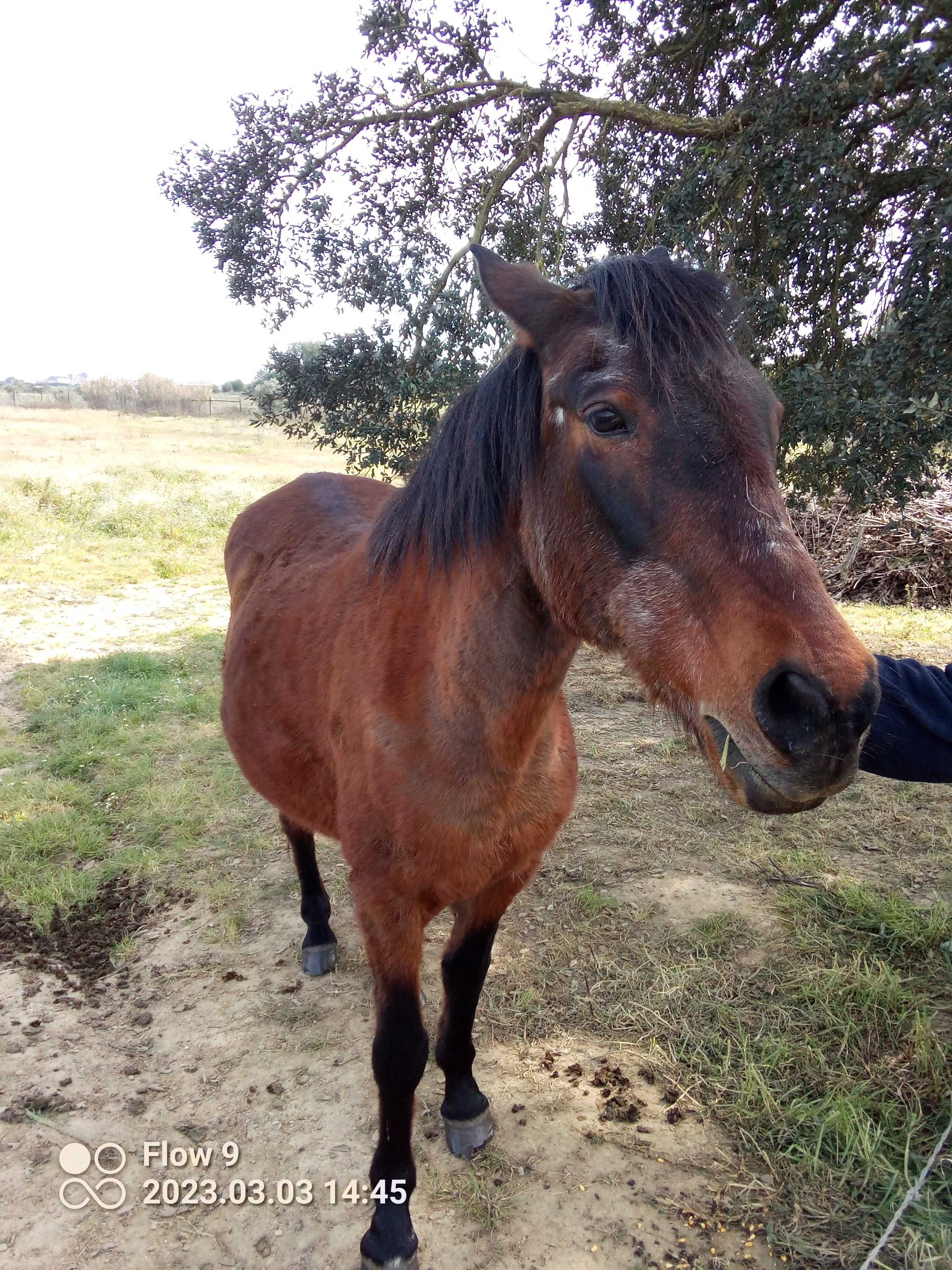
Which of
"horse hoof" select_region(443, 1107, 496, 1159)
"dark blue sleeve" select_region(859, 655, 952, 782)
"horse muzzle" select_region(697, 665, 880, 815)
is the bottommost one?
"horse hoof" select_region(443, 1107, 496, 1159)

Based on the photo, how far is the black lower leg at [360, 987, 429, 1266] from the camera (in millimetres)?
1986

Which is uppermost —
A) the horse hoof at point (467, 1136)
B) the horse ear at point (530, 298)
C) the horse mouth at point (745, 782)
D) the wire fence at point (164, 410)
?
the wire fence at point (164, 410)

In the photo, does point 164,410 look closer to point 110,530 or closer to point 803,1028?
point 110,530

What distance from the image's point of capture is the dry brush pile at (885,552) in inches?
343

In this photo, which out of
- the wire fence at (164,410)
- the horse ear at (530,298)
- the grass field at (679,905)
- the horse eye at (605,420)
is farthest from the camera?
the wire fence at (164,410)

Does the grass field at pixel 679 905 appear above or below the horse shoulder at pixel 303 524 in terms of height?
below

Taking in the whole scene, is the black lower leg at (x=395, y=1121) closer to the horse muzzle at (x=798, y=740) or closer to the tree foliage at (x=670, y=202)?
the horse muzzle at (x=798, y=740)

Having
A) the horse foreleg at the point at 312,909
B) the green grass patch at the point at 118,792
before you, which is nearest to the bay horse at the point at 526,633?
the horse foreleg at the point at 312,909

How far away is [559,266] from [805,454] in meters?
2.42

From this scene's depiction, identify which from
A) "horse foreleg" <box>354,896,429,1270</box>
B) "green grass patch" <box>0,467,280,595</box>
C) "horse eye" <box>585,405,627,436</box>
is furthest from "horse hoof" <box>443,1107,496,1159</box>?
"green grass patch" <box>0,467,280,595</box>

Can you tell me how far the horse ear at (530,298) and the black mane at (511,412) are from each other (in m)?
0.06

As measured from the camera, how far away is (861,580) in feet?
30.6

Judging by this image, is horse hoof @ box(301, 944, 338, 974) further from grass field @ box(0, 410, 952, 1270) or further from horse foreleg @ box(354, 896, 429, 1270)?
horse foreleg @ box(354, 896, 429, 1270)

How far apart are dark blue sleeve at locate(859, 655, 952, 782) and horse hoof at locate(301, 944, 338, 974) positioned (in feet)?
7.74
